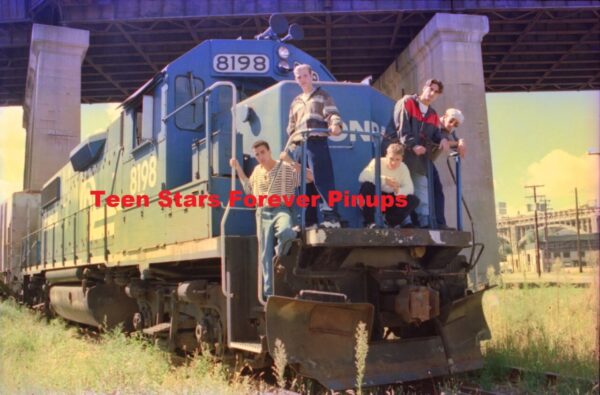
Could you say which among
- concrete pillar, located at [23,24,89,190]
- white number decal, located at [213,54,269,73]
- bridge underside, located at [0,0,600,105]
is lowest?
white number decal, located at [213,54,269,73]

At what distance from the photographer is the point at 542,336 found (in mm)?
6762

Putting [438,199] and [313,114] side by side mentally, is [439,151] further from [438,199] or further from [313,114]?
[313,114]

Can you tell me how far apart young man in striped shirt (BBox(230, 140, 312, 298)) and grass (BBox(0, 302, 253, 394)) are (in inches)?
39.0

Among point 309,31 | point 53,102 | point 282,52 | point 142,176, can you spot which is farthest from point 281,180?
point 309,31

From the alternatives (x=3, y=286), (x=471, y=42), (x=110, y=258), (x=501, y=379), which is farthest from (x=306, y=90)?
(x=471, y=42)

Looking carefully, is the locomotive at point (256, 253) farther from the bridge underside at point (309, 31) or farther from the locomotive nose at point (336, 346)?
the bridge underside at point (309, 31)

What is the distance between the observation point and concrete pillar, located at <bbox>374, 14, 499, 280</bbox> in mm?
17359

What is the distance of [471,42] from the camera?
60.7 feet

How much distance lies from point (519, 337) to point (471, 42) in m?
13.7

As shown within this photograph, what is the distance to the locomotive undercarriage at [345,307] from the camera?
4.33 m

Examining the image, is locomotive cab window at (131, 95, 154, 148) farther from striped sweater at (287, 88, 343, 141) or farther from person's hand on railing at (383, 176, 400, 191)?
person's hand on railing at (383, 176, 400, 191)

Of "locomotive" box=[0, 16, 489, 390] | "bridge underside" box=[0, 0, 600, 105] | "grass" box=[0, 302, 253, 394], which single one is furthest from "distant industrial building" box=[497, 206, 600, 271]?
"grass" box=[0, 302, 253, 394]

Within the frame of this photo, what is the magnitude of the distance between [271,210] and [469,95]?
14896 millimetres

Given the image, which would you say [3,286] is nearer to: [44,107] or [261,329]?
[44,107]
